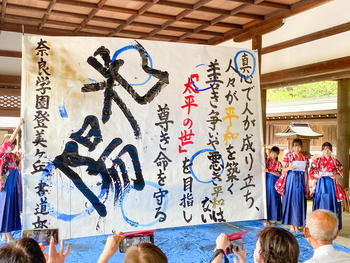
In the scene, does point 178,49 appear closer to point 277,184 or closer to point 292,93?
point 277,184

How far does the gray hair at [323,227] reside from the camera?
2055 mm

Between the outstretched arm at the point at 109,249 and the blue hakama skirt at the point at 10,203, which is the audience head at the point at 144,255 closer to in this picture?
the outstretched arm at the point at 109,249

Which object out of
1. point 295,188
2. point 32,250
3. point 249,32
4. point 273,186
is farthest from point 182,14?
point 32,250

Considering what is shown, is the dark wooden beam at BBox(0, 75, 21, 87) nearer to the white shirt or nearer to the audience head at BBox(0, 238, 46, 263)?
the audience head at BBox(0, 238, 46, 263)

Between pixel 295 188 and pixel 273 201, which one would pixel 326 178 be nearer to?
pixel 295 188

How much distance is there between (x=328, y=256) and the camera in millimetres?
1873

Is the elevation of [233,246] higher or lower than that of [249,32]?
lower

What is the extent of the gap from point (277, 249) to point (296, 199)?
152 inches

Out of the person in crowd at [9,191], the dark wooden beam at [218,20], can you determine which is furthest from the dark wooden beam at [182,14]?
the person in crowd at [9,191]

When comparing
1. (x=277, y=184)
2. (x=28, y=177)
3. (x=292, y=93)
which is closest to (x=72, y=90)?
(x=28, y=177)

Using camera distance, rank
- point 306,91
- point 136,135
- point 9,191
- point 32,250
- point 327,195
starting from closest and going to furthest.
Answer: point 32,250, point 136,135, point 9,191, point 327,195, point 306,91

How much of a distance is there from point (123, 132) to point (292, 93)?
14711 millimetres

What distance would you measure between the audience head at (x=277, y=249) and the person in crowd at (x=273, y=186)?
4.07m

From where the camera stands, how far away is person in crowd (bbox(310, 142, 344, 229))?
5012 millimetres
